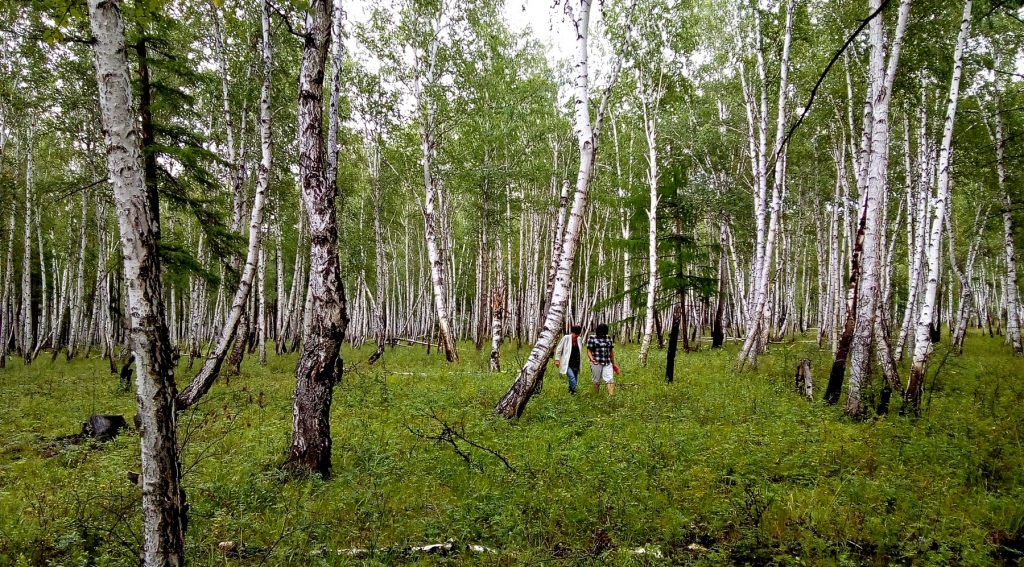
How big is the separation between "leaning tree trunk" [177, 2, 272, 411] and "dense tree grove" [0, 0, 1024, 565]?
0.20 ft

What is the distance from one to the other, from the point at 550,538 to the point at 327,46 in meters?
5.95

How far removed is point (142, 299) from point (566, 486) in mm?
4381

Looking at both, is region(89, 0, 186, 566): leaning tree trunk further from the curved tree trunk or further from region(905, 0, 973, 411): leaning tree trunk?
region(905, 0, 973, 411): leaning tree trunk

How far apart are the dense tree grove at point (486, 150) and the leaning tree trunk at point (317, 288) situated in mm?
26

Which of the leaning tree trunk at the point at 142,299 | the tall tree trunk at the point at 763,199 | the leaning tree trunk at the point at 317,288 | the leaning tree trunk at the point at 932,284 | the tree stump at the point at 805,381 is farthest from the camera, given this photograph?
the tall tree trunk at the point at 763,199

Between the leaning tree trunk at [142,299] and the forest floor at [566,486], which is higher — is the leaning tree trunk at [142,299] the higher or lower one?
the higher one

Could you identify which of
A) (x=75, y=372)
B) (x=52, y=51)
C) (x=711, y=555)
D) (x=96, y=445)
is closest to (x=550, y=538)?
(x=711, y=555)

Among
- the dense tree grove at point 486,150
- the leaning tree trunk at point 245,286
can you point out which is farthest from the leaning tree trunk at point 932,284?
the leaning tree trunk at point 245,286

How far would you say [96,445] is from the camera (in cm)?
683

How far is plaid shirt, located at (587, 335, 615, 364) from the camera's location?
391 inches

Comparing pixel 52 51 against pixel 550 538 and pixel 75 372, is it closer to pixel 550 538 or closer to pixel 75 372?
pixel 75 372

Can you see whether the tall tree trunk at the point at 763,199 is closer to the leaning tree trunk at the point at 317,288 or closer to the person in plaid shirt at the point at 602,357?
the person in plaid shirt at the point at 602,357

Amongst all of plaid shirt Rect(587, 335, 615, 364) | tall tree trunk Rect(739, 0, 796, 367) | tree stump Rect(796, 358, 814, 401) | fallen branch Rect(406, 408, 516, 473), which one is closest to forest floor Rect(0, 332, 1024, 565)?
fallen branch Rect(406, 408, 516, 473)

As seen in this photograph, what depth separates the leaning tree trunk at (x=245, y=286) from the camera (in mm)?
9438
